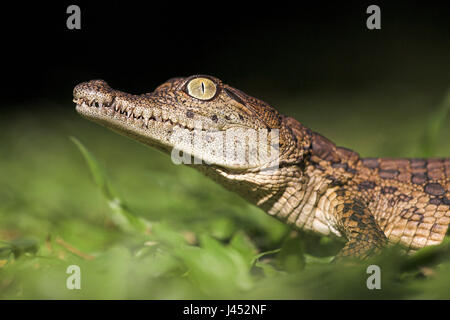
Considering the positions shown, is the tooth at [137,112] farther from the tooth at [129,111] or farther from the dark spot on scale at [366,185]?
the dark spot on scale at [366,185]

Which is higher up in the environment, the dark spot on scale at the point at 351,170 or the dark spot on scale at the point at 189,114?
the dark spot on scale at the point at 189,114

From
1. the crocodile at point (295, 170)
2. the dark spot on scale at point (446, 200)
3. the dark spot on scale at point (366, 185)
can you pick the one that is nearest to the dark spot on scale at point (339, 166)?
the crocodile at point (295, 170)

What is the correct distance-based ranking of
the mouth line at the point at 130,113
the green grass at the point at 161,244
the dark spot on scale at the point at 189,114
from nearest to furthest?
the green grass at the point at 161,244, the mouth line at the point at 130,113, the dark spot on scale at the point at 189,114

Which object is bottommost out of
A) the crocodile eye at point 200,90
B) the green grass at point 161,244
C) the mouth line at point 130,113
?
the green grass at point 161,244

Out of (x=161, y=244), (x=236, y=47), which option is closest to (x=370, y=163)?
(x=161, y=244)

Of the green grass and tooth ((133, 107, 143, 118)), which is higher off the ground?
tooth ((133, 107, 143, 118))

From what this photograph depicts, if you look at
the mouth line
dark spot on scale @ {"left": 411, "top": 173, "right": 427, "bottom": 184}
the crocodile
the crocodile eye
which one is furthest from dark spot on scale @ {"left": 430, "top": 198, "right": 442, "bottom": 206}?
the mouth line

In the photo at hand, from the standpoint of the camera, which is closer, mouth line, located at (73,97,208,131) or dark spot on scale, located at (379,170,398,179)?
mouth line, located at (73,97,208,131)

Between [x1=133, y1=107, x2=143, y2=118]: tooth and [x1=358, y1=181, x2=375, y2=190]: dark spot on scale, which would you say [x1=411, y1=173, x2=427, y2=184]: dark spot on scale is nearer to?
[x1=358, y1=181, x2=375, y2=190]: dark spot on scale
